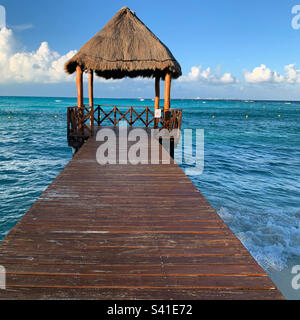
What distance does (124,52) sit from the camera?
395 inches

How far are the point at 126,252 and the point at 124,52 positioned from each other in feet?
30.3

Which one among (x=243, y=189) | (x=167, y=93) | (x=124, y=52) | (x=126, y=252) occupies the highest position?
(x=124, y=52)

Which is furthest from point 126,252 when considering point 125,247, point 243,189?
point 243,189

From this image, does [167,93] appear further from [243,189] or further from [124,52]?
[243,189]

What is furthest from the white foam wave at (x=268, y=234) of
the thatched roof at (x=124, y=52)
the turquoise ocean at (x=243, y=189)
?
the thatched roof at (x=124, y=52)

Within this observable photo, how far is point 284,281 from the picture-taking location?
465cm

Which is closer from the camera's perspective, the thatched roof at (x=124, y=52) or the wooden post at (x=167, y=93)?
the thatched roof at (x=124, y=52)

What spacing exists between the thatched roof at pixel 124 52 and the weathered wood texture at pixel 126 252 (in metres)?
6.96

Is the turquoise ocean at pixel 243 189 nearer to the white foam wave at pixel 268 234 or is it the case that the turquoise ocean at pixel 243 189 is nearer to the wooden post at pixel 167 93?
the white foam wave at pixel 268 234

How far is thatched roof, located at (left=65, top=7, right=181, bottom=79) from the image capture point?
9.79m

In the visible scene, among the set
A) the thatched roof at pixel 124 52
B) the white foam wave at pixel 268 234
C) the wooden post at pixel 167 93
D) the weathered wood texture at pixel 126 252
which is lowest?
the white foam wave at pixel 268 234

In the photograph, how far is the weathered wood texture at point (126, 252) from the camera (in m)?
2.09
